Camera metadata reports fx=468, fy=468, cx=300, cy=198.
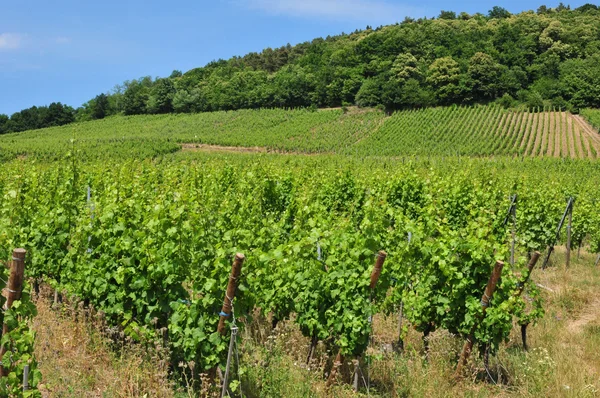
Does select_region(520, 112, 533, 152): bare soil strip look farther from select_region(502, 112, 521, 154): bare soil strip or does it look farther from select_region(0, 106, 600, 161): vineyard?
select_region(502, 112, 521, 154): bare soil strip

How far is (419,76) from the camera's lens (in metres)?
78.9

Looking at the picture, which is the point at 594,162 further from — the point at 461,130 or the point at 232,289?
the point at 232,289

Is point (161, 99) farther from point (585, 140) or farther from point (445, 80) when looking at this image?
point (585, 140)

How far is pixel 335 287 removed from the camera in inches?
195

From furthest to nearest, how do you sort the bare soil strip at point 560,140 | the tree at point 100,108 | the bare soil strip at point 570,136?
the tree at point 100,108
the bare soil strip at point 560,140
the bare soil strip at point 570,136

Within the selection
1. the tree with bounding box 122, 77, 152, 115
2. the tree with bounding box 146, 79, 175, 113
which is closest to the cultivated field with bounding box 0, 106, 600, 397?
the tree with bounding box 146, 79, 175, 113

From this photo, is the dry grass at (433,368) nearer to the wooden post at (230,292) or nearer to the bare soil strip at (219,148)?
the wooden post at (230,292)

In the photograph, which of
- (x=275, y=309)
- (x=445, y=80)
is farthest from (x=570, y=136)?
(x=275, y=309)

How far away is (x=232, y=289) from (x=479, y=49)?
9025 centimetres

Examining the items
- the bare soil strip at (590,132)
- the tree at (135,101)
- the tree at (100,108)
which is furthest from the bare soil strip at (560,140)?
the tree at (100,108)

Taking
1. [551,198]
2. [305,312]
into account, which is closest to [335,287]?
[305,312]

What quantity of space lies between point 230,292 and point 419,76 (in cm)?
8049

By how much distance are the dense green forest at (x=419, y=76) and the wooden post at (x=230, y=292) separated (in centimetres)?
6935

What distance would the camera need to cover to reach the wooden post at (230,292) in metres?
3.99
